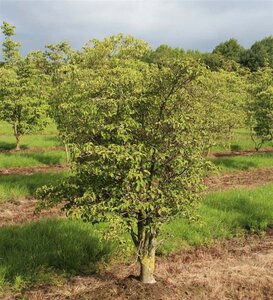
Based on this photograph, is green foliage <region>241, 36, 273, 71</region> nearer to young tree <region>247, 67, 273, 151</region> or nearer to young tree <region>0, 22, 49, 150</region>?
young tree <region>247, 67, 273, 151</region>

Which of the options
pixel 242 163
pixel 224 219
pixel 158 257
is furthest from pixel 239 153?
pixel 158 257

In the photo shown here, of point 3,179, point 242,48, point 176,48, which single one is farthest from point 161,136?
point 242,48

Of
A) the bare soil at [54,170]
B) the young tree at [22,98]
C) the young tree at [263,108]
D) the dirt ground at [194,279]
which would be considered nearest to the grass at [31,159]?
the bare soil at [54,170]

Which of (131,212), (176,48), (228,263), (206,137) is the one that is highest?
(176,48)

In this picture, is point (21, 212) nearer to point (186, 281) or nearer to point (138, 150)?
point (186, 281)

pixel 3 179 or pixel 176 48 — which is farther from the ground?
pixel 176 48

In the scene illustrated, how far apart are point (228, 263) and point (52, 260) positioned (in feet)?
13.2

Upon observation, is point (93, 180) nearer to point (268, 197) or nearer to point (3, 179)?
point (268, 197)

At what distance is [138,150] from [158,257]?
3.93 meters

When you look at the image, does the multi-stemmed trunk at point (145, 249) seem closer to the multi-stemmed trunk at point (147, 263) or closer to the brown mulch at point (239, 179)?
the multi-stemmed trunk at point (147, 263)

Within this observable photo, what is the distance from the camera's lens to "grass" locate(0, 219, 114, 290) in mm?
7543

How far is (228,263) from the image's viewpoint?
8.77 m

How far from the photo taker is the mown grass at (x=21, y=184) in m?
13.9

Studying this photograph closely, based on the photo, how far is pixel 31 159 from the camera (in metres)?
20.4
